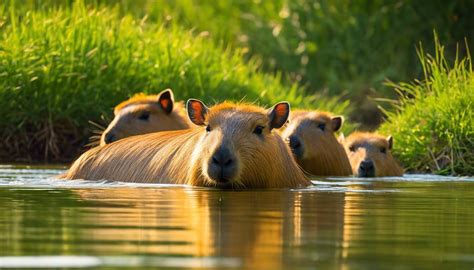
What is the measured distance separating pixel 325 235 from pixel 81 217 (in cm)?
155

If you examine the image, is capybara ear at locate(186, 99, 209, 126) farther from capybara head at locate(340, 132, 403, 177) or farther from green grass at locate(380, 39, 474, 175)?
capybara head at locate(340, 132, 403, 177)

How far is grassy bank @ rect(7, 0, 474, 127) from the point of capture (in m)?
23.5

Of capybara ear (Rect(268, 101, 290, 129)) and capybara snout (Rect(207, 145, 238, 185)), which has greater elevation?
capybara ear (Rect(268, 101, 290, 129))

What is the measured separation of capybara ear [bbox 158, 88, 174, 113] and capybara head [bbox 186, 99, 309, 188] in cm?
320

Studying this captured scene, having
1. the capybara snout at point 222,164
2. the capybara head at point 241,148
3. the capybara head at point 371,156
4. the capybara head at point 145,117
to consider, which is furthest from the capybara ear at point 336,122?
the capybara snout at point 222,164

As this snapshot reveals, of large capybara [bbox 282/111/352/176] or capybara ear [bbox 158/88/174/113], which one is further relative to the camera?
large capybara [bbox 282/111/352/176]

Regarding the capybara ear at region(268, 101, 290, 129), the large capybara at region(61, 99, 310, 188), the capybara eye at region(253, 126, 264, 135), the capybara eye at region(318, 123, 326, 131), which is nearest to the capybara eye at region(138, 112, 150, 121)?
the large capybara at region(61, 99, 310, 188)

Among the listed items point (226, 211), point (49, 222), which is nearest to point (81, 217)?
point (49, 222)

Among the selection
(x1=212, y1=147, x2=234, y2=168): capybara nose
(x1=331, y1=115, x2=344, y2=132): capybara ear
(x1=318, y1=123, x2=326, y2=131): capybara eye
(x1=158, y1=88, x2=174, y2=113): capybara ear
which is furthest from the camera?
(x1=331, y1=115, x2=344, y2=132): capybara ear

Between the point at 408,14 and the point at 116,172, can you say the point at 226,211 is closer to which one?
the point at 116,172

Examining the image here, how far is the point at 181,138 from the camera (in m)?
10.9

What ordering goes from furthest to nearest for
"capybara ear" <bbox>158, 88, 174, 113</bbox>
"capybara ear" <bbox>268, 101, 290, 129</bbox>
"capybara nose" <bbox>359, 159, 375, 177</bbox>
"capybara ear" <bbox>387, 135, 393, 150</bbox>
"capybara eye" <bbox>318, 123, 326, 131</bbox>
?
"capybara ear" <bbox>387, 135, 393, 150</bbox>
"capybara eye" <bbox>318, 123, 326, 131</bbox>
"capybara nose" <bbox>359, 159, 375, 177</bbox>
"capybara ear" <bbox>158, 88, 174, 113</bbox>
"capybara ear" <bbox>268, 101, 290, 129</bbox>

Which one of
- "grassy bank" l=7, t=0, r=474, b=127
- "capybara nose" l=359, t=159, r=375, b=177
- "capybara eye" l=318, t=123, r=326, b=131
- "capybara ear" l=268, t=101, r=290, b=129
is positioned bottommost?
"capybara nose" l=359, t=159, r=375, b=177

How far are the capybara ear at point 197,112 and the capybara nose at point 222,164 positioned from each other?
106 centimetres
